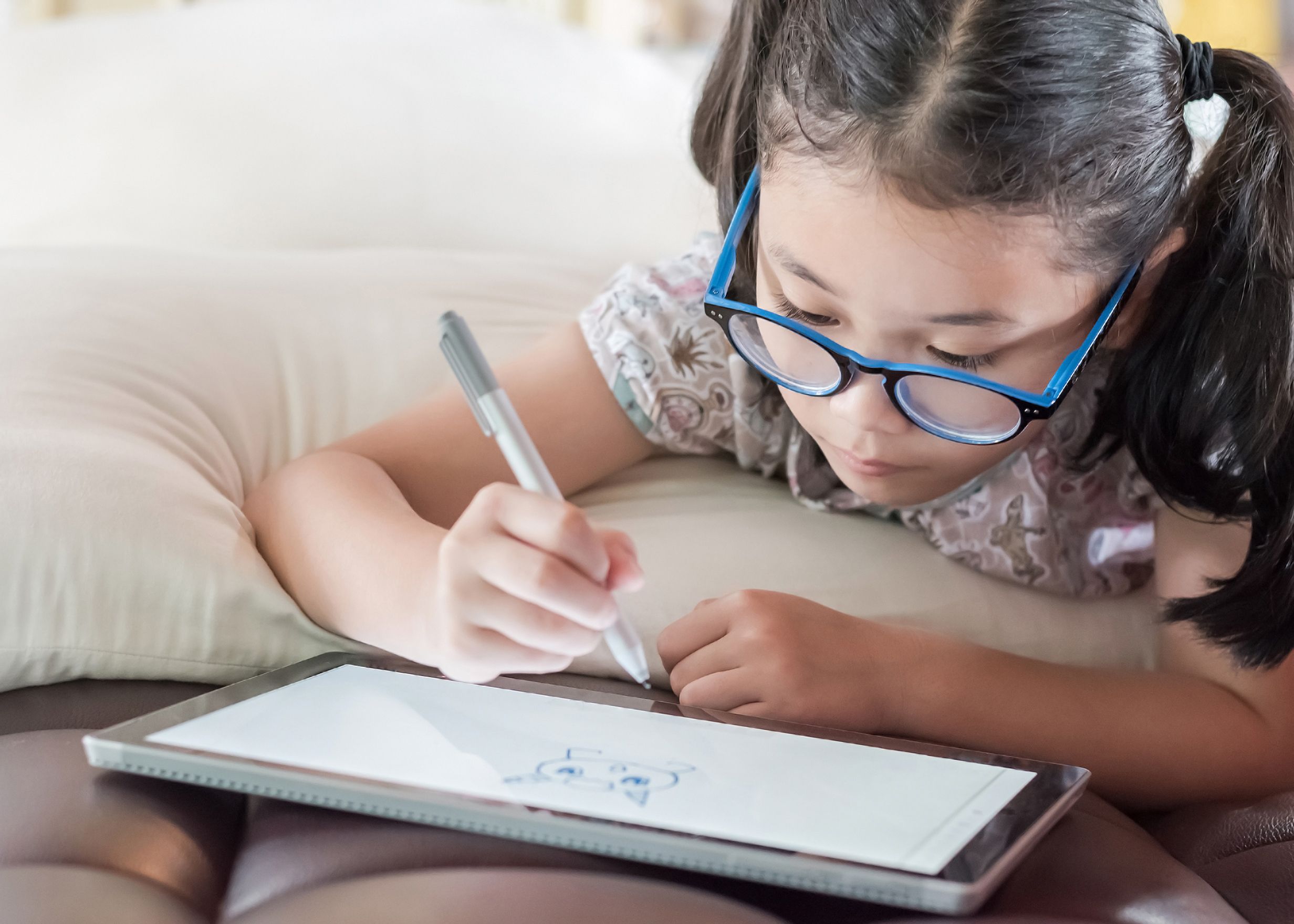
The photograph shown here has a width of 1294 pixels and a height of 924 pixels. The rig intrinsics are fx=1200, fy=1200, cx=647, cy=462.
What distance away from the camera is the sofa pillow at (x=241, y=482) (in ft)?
2.04

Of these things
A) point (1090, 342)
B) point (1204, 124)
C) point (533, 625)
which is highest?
point (1204, 124)

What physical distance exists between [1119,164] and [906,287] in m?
0.14

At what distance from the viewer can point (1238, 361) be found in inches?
28.2

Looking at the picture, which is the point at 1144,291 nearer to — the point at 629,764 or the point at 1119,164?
the point at 1119,164

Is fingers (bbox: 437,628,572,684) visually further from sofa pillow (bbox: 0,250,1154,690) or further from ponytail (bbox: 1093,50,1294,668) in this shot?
ponytail (bbox: 1093,50,1294,668)

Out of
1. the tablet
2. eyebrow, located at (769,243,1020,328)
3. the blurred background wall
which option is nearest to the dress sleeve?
eyebrow, located at (769,243,1020,328)

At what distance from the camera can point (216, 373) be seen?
0.87 m

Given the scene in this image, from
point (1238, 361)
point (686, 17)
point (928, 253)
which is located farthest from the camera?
point (686, 17)

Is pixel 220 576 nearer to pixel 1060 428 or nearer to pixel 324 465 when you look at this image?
pixel 324 465

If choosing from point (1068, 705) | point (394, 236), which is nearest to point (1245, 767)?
point (1068, 705)

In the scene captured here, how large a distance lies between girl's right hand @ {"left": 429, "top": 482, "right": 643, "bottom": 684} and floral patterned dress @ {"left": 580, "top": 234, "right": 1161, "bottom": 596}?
38cm

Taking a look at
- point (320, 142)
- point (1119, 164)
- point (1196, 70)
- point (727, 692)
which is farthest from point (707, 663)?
point (320, 142)

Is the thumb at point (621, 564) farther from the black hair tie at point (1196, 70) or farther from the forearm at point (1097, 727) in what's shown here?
the black hair tie at point (1196, 70)

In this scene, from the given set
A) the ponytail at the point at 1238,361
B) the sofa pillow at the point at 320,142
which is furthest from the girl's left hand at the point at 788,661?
the sofa pillow at the point at 320,142
